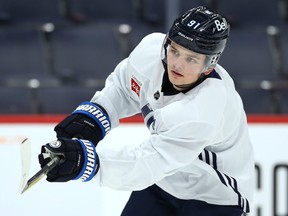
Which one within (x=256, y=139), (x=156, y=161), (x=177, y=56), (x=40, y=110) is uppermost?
(x=177, y=56)

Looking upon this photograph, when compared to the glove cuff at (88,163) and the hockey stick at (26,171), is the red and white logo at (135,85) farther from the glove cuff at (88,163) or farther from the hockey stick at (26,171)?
the hockey stick at (26,171)

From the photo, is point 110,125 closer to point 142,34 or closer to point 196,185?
point 196,185

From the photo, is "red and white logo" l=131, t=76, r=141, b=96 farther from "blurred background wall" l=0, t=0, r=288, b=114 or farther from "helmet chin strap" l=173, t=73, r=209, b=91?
"blurred background wall" l=0, t=0, r=288, b=114

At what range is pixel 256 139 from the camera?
406cm

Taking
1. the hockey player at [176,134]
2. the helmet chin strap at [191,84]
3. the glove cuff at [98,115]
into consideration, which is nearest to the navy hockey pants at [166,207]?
the hockey player at [176,134]

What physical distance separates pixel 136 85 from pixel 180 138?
49 centimetres

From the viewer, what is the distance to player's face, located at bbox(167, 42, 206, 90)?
2.60 m

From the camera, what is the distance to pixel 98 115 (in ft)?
9.94

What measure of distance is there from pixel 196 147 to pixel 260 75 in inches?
105

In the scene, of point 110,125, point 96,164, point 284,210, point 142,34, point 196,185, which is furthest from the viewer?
point 142,34

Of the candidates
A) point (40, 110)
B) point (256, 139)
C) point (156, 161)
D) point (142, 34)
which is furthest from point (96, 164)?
point (142, 34)

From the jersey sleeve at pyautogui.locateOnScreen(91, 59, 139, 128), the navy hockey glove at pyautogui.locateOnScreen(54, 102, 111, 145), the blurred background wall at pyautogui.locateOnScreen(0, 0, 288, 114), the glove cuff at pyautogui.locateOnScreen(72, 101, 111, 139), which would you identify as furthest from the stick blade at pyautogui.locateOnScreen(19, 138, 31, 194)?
the blurred background wall at pyautogui.locateOnScreen(0, 0, 288, 114)

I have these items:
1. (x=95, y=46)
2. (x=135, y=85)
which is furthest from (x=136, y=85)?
(x=95, y=46)

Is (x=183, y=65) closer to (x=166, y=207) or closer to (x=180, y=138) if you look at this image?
(x=180, y=138)
